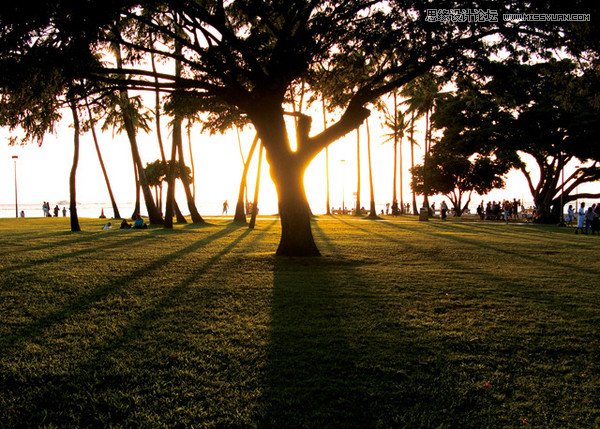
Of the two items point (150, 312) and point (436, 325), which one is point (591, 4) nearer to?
point (436, 325)

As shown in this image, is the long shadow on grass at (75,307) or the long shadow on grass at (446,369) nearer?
the long shadow on grass at (446,369)

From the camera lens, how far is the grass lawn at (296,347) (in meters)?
3.72

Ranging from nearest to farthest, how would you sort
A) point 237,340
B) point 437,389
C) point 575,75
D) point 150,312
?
point 437,389, point 237,340, point 150,312, point 575,75

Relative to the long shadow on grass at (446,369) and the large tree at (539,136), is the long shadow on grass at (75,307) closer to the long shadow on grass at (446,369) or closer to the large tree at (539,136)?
the long shadow on grass at (446,369)

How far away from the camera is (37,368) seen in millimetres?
4488

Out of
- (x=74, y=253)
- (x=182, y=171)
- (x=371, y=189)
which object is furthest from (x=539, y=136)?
(x=74, y=253)

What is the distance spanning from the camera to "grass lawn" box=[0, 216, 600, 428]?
372cm

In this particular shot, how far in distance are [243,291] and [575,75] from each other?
10.5m

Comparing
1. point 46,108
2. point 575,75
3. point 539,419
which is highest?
point 575,75

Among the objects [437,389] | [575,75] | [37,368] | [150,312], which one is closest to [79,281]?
[150,312]

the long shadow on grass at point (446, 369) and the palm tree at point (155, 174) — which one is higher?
the palm tree at point (155, 174)

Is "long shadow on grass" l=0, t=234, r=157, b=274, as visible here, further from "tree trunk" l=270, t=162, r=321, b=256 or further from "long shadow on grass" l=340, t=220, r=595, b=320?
"long shadow on grass" l=340, t=220, r=595, b=320

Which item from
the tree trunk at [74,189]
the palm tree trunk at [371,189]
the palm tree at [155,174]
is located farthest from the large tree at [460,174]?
the tree trunk at [74,189]

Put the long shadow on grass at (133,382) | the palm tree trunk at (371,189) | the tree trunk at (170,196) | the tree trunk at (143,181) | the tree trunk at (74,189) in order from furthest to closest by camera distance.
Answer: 1. the palm tree trunk at (371,189)
2. the tree trunk at (143,181)
3. the tree trunk at (170,196)
4. the tree trunk at (74,189)
5. the long shadow on grass at (133,382)
